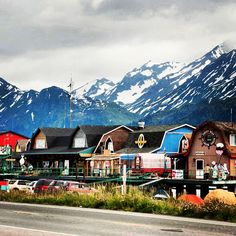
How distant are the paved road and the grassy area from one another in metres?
1.02

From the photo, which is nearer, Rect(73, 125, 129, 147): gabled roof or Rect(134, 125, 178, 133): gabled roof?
Rect(134, 125, 178, 133): gabled roof

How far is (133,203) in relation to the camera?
25656mm

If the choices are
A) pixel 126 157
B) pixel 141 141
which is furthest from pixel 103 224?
pixel 141 141

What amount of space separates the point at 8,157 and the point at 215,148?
50496 mm

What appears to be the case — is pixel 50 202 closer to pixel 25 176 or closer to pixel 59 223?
pixel 59 223

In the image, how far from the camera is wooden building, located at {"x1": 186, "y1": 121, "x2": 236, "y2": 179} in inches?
2623

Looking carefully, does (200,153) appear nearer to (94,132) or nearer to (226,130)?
(226,130)

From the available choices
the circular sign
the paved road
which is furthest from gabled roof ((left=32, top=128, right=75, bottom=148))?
the paved road

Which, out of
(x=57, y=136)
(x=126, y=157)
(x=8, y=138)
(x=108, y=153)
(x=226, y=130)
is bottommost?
(x=126, y=157)

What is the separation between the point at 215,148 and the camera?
69.3m

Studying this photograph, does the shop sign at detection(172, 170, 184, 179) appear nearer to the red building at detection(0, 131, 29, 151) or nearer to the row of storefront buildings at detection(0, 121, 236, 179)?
the row of storefront buildings at detection(0, 121, 236, 179)

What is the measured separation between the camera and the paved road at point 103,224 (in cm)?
1677

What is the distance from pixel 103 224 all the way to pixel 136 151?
62.0m

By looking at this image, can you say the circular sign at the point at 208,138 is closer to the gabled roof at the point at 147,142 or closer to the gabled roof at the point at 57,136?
the gabled roof at the point at 147,142
